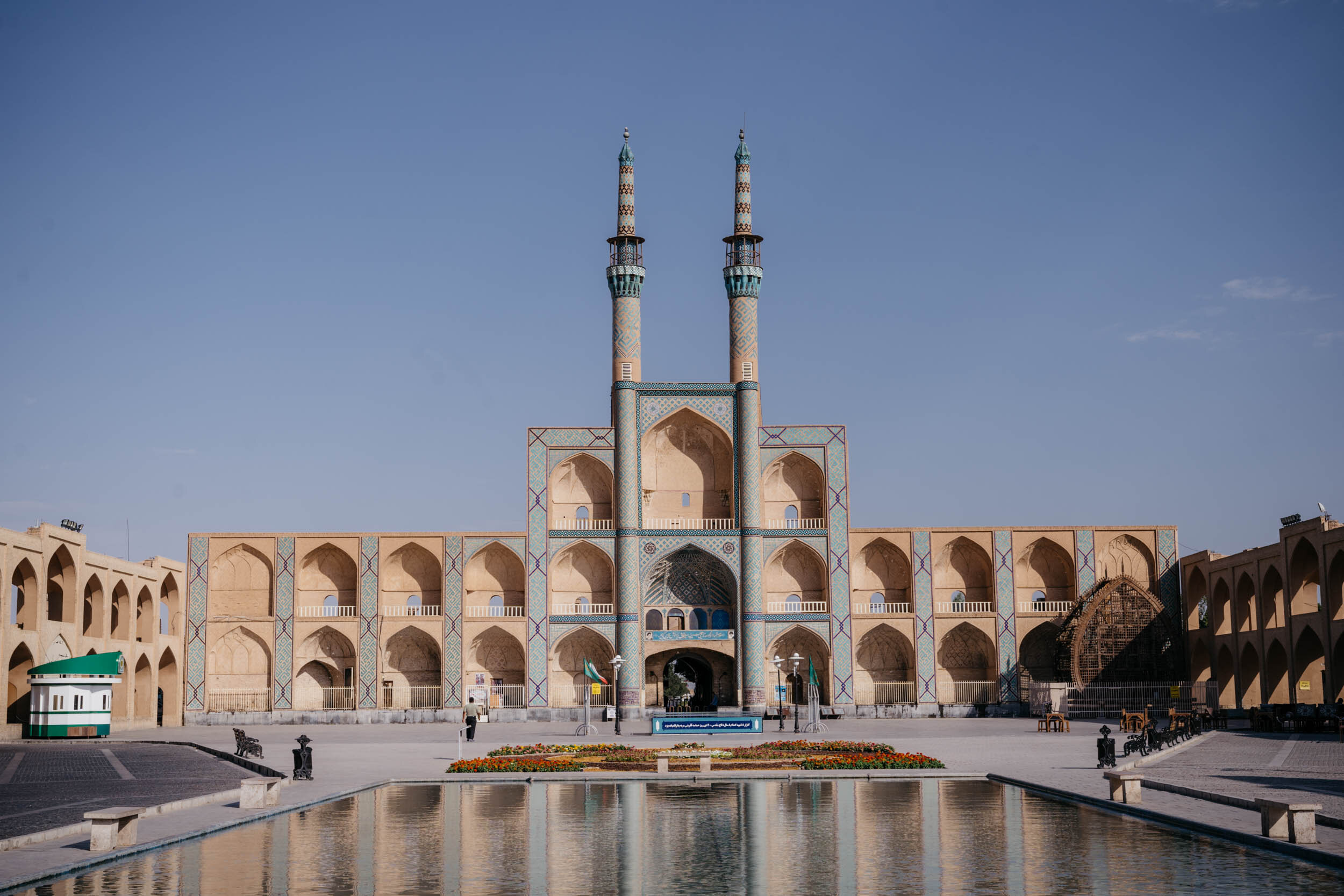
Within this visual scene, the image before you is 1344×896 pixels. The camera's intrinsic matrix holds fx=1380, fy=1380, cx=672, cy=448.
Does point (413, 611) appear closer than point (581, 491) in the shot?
Yes

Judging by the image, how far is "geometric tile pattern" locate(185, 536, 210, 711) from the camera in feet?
147

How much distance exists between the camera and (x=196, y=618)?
45.1 m

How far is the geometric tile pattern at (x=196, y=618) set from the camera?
44.9m

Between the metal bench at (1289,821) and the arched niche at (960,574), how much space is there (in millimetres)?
35515

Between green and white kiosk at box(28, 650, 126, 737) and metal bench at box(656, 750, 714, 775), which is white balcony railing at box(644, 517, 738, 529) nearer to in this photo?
green and white kiosk at box(28, 650, 126, 737)

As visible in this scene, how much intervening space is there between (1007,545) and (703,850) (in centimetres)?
3580

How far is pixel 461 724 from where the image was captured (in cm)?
4228

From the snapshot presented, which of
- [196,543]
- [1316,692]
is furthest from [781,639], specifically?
[196,543]

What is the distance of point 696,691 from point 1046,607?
12.7 metres

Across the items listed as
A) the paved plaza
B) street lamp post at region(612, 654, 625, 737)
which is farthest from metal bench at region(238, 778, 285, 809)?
street lamp post at region(612, 654, 625, 737)

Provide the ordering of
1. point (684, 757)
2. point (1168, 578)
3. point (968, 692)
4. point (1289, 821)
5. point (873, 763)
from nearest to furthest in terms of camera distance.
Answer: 1. point (1289, 821)
2. point (873, 763)
3. point (684, 757)
4. point (1168, 578)
5. point (968, 692)

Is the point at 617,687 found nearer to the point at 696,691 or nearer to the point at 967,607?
the point at 696,691

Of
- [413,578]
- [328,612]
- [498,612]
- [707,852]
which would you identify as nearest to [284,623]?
[328,612]

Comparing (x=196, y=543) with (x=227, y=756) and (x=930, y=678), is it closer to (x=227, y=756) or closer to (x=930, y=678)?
(x=227, y=756)
